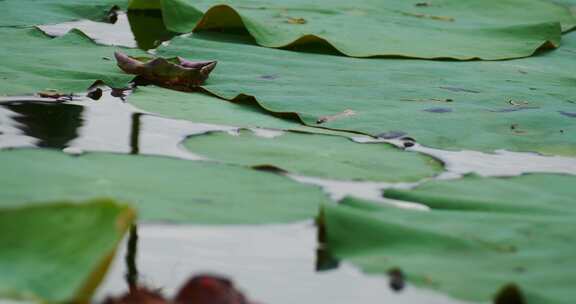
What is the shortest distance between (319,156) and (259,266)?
573 millimetres

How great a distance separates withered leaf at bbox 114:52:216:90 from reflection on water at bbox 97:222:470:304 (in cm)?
A: 109

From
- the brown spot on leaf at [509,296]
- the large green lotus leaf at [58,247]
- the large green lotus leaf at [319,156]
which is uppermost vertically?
the large green lotus leaf at [58,247]

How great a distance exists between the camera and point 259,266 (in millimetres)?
1513

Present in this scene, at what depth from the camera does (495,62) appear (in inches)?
128

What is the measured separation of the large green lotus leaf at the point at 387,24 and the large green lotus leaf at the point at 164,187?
1.37 metres

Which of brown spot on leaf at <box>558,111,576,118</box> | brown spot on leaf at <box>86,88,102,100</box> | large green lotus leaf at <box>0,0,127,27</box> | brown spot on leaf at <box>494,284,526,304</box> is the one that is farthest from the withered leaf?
brown spot on leaf at <box>494,284,526,304</box>

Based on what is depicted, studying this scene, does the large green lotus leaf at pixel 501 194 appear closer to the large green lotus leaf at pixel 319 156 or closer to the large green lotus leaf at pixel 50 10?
the large green lotus leaf at pixel 319 156

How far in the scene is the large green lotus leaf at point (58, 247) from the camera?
1.18m

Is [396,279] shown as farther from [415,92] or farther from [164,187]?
[415,92]

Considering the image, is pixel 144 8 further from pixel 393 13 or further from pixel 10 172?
pixel 10 172

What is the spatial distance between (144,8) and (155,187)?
228 cm

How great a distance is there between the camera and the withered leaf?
2.66 metres

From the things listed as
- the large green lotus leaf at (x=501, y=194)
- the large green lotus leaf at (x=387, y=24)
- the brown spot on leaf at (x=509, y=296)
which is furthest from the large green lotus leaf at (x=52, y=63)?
the brown spot on leaf at (x=509, y=296)

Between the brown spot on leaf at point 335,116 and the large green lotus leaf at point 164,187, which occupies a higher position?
the large green lotus leaf at point 164,187
